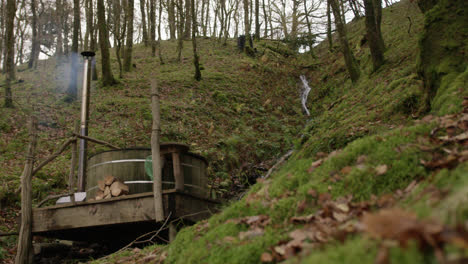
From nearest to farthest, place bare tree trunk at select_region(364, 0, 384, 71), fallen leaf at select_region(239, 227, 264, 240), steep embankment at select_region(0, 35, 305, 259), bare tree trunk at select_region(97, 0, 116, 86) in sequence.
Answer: fallen leaf at select_region(239, 227, 264, 240)
steep embankment at select_region(0, 35, 305, 259)
bare tree trunk at select_region(364, 0, 384, 71)
bare tree trunk at select_region(97, 0, 116, 86)

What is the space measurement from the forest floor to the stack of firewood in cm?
136

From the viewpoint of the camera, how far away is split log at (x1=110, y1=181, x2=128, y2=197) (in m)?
7.27

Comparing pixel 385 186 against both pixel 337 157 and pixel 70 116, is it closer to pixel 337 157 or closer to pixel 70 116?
pixel 337 157

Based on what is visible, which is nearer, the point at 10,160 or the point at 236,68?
the point at 10,160

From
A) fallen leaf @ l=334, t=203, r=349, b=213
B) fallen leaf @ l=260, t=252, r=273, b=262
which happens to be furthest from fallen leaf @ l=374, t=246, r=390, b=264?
fallen leaf @ l=334, t=203, r=349, b=213

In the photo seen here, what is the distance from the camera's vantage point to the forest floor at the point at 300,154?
1754 millimetres

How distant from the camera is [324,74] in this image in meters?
23.1

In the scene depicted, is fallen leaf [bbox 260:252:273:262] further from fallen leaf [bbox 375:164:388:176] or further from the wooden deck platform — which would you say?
the wooden deck platform

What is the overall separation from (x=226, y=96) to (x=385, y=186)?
16.3 metres

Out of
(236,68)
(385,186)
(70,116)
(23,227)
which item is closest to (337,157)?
(385,186)

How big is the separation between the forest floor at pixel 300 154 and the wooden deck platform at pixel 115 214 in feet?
2.96

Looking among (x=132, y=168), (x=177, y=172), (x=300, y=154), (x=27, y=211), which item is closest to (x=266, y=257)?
(x=177, y=172)

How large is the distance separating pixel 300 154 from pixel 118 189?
444 cm

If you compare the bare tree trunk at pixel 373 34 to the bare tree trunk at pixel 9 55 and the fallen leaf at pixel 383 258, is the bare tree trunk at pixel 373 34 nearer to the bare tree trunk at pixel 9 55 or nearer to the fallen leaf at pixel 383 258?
the fallen leaf at pixel 383 258
